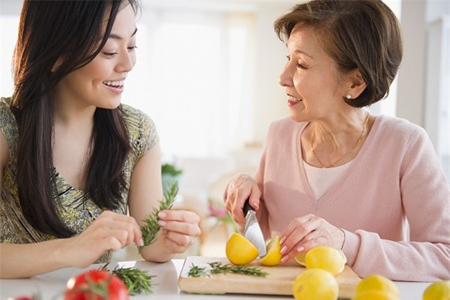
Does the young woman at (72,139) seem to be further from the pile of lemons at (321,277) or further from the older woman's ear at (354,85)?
the older woman's ear at (354,85)

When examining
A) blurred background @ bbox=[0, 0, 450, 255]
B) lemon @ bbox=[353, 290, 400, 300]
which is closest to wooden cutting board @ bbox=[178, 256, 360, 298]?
lemon @ bbox=[353, 290, 400, 300]

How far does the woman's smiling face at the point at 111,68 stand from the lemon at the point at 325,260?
2.12 feet

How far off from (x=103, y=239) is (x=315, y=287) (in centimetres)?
45

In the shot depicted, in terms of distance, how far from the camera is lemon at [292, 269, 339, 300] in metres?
1.13

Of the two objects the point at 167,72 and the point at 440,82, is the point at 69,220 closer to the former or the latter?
the point at 440,82

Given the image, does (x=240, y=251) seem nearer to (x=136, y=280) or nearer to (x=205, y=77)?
(x=136, y=280)

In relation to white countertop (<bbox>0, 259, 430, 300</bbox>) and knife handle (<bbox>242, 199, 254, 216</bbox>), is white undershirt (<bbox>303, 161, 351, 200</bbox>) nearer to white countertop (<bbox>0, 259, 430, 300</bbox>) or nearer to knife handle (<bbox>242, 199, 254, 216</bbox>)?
knife handle (<bbox>242, 199, 254, 216</bbox>)

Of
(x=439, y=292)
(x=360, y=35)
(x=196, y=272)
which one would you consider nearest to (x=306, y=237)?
(x=196, y=272)

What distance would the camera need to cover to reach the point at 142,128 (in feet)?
6.05

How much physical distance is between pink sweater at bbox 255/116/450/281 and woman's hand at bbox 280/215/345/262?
6cm

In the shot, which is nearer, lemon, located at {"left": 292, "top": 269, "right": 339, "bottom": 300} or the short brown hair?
lemon, located at {"left": 292, "top": 269, "right": 339, "bottom": 300}

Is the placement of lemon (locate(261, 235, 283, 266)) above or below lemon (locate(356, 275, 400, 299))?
below

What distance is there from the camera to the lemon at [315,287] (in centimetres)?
113

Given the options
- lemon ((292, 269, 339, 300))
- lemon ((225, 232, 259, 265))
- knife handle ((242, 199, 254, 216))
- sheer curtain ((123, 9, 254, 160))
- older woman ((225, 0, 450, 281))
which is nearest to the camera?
lemon ((292, 269, 339, 300))
